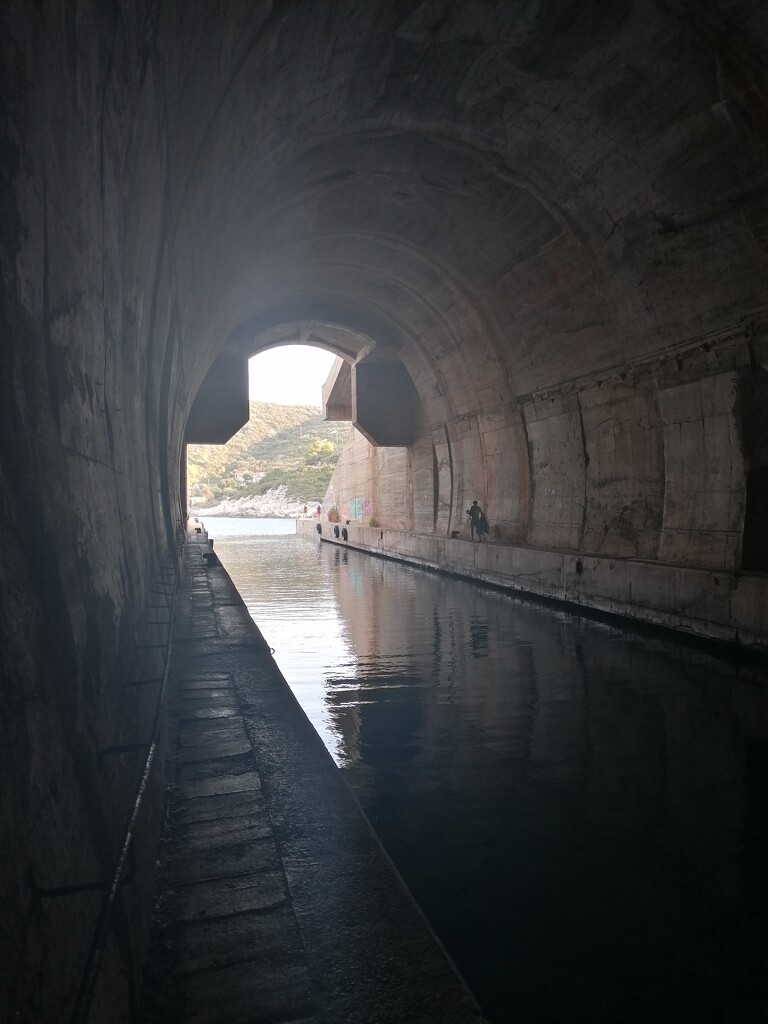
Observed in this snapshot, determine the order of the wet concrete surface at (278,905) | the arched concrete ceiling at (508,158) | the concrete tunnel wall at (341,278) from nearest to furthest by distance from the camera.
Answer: the concrete tunnel wall at (341,278)
the wet concrete surface at (278,905)
the arched concrete ceiling at (508,158)

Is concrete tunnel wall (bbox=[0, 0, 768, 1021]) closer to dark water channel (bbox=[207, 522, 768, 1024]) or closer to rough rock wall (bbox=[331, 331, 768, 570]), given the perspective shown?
rough rock wall (bbox=[331, 331, 768, 570])

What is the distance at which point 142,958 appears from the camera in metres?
2.47

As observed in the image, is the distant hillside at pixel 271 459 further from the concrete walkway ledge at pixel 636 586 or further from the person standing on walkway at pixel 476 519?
the concrete walkway ledge at pixel 636 586

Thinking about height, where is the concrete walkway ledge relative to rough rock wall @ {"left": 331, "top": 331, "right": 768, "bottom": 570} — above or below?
below

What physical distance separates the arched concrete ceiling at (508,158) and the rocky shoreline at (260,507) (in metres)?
96.9

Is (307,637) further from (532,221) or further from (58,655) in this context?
(58,655)

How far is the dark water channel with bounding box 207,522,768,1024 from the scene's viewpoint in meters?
3.40

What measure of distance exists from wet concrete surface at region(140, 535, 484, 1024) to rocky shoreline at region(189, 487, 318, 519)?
10593 cm

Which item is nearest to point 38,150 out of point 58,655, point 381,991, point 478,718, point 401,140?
point 58,655

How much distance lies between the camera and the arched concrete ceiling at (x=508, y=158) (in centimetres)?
635

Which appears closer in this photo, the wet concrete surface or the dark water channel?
the wet concrete surface

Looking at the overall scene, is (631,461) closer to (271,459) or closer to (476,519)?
(476,519)

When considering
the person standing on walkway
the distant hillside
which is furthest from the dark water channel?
the distant hillside

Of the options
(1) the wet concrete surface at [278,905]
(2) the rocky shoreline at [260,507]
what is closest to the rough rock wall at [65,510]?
(1) the wet concrete surface at [278,905]
